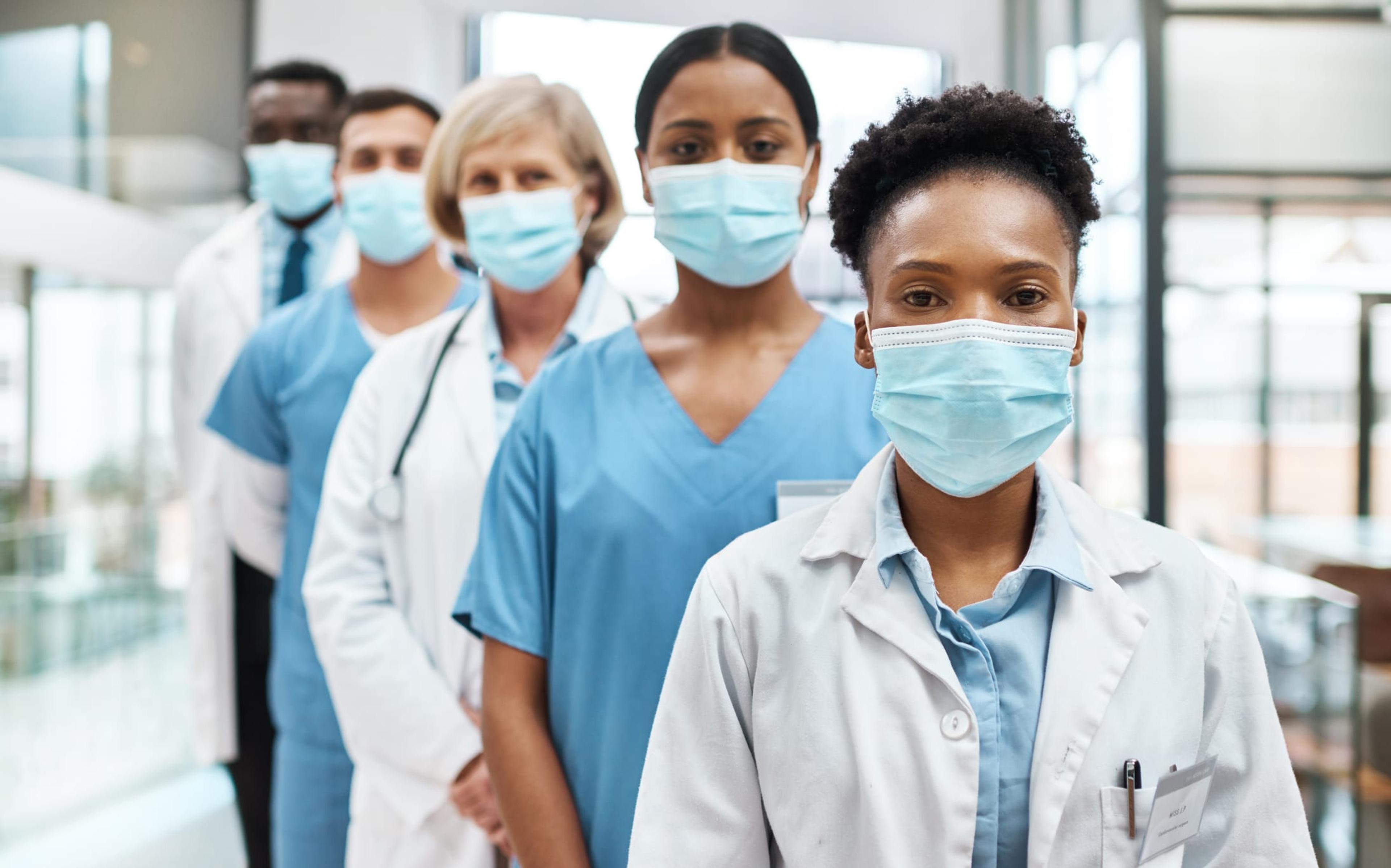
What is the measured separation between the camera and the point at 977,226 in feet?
2.96

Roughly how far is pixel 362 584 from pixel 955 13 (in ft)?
9.18

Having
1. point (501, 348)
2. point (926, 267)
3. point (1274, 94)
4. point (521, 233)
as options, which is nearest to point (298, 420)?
point (501, 348)

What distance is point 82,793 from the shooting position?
333 centimetres

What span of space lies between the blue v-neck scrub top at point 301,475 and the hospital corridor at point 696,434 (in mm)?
12

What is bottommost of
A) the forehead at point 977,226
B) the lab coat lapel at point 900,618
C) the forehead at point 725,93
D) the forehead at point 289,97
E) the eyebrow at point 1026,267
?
the lab coat lapel at point 900,618

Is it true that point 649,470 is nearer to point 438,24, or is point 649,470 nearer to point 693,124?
point 693,124

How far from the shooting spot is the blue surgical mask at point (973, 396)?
2.96ft

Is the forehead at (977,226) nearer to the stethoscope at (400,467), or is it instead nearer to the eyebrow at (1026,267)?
the eyebrow at (1026,267)

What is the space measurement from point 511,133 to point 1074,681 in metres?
1.28

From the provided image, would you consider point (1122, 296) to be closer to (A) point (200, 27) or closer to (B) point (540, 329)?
(B) point (540, 329)

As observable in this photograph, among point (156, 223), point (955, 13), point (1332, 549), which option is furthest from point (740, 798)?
point (156, 223)

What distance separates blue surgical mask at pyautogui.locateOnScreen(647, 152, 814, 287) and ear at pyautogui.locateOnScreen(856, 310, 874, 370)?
0.32 metres

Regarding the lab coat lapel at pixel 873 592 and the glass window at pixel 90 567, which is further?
the glass window at pixel 90 567

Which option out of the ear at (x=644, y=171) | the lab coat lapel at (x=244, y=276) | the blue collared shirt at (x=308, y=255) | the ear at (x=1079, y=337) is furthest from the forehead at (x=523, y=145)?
the lab coat lapel at (x=244, y=276)
